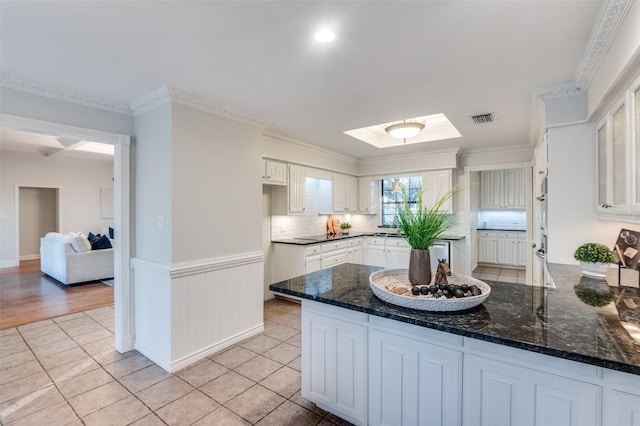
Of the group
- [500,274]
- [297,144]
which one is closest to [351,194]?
[297,144]

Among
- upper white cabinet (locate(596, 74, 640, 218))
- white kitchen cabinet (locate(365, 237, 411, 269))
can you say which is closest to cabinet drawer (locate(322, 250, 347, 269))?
white kitchen cabinet (locate(365, 237, 411, 269))

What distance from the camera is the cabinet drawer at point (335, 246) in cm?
491

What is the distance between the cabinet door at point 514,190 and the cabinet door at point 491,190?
108 mm

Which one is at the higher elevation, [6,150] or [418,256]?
[6,150]

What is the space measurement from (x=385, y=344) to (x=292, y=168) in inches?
133

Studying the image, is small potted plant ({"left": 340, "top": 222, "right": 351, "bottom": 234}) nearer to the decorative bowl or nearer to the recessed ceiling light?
the decorative bowl

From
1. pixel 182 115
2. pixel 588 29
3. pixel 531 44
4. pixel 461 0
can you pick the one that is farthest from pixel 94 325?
pixel 588 29

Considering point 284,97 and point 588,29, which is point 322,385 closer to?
point 284,97

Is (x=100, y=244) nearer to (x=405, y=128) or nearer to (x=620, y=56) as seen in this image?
(x=405, y=128)

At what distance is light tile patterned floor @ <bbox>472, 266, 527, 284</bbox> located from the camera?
606cm

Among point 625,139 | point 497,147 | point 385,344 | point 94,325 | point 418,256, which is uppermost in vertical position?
point 497,147

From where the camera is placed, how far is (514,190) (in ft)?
23.5

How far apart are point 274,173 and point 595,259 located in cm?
356

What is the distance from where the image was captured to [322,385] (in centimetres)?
198
